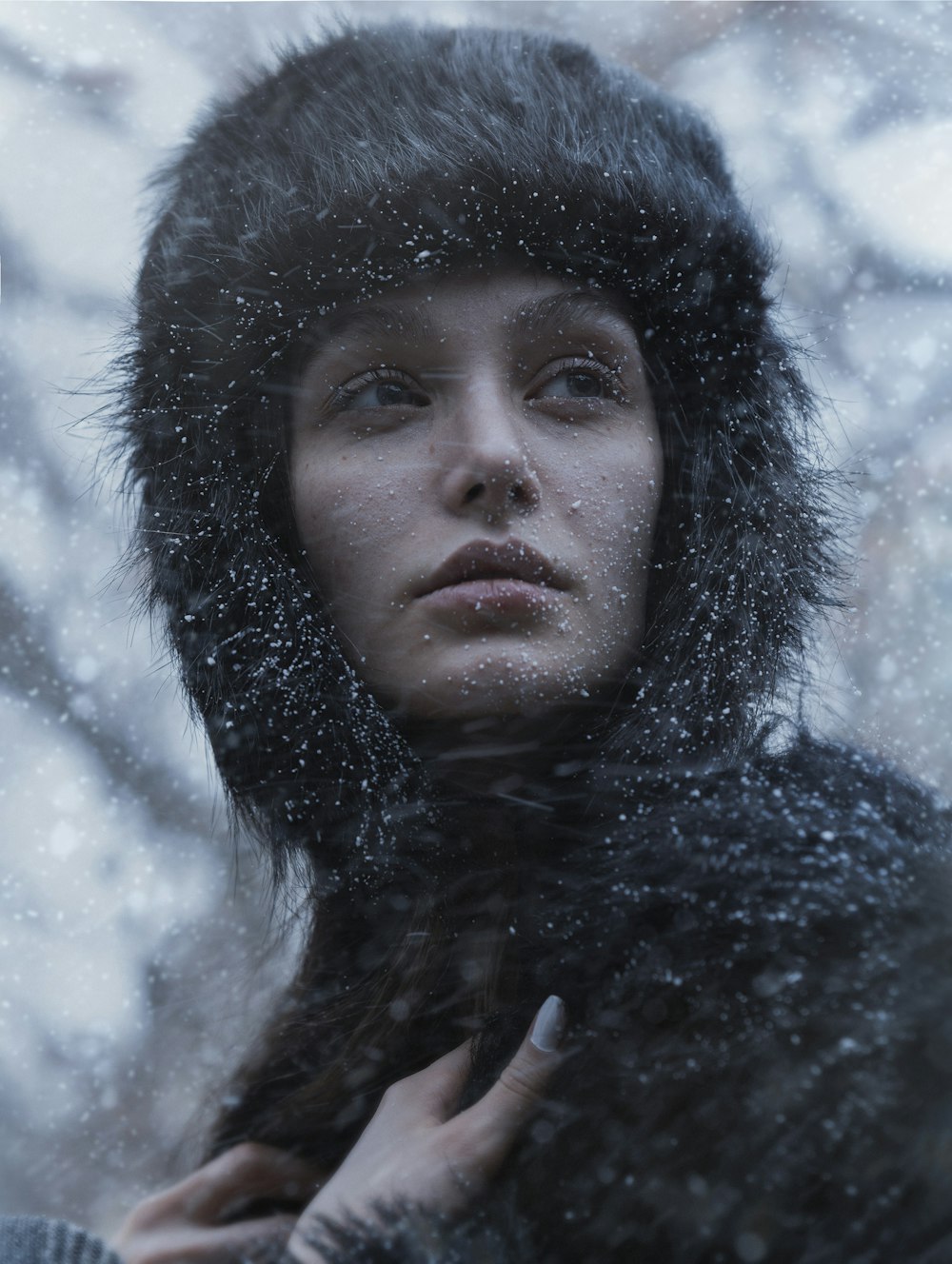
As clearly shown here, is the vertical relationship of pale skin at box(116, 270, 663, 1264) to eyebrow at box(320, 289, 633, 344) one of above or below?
below

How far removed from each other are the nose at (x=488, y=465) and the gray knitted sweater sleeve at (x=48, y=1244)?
549 millimetres

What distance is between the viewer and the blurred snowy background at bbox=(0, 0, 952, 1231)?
2.97 feet

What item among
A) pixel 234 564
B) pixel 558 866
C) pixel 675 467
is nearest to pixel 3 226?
pixel 234 564

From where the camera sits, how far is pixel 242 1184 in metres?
0.69

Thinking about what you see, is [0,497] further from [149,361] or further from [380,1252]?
[380,1252]

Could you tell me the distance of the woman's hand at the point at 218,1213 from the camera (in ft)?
2.10

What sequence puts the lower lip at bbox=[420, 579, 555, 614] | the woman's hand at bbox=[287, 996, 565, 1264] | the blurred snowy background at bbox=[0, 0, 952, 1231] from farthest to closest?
the blurred snowy background at bbox=[0, 0, 952, 1231], the lower lip at bbox=[420, 579, 555, 614], the woman's hand at bbox=[287, 996, 565, 1264]

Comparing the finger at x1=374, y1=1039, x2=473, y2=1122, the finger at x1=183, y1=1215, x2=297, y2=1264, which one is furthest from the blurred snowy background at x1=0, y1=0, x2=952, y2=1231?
the finger at x1=374, y1=1039, x2=473, y2=1122

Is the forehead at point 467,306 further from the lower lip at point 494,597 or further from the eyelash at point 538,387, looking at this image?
the lower lip at point 494,597

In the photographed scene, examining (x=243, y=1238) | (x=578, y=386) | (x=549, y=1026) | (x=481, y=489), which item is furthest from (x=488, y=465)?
(x=243, y=1238)

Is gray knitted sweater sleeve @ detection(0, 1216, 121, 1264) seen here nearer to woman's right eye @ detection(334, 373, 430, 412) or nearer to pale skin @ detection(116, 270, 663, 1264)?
pale skin @ detection(116, 270, 663, 1264)

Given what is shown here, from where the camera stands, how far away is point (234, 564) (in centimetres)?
76

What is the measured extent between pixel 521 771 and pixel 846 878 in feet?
0.84

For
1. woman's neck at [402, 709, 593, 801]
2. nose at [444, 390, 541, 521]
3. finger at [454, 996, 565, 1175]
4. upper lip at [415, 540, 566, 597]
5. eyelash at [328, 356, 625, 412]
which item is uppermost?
eyelash at [328, 356, 625, 412]
